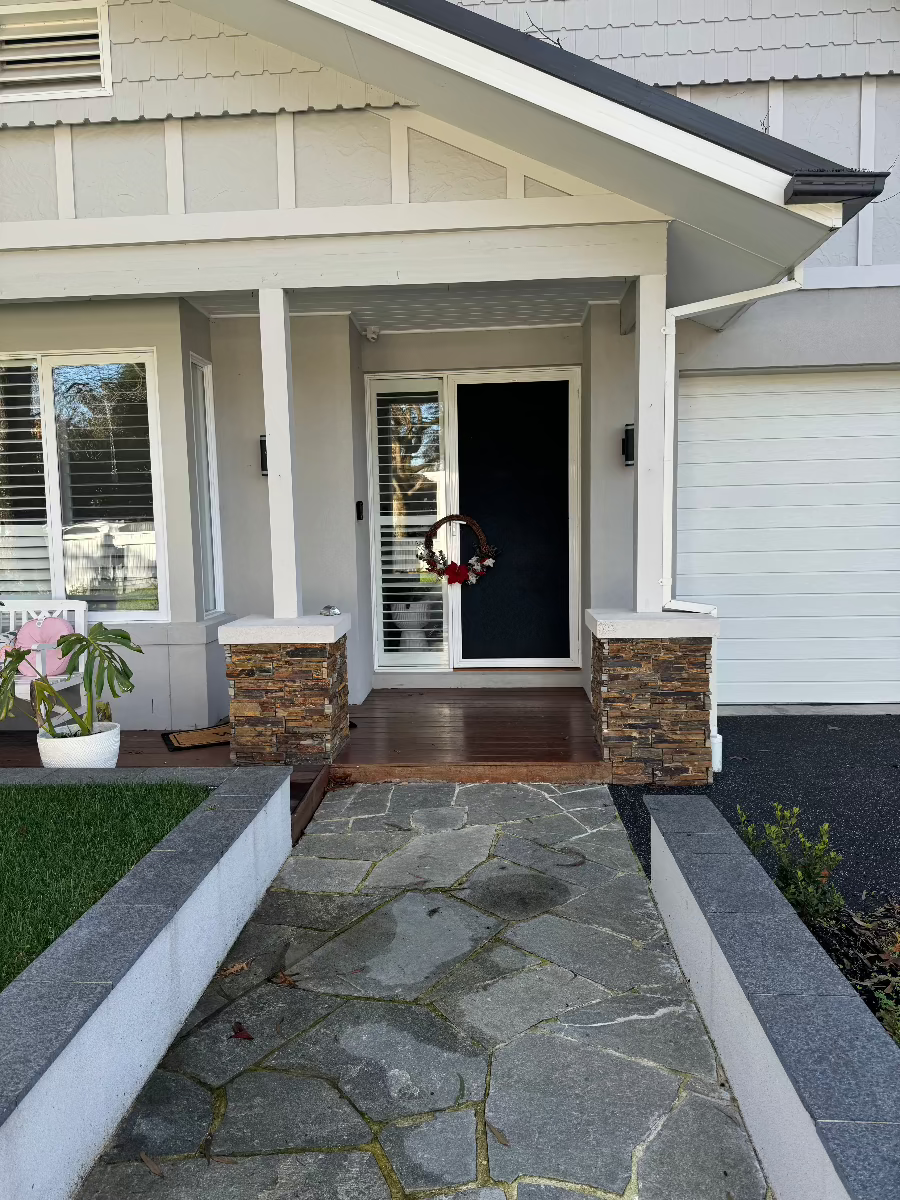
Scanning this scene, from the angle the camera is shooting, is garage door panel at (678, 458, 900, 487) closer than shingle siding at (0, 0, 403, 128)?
No

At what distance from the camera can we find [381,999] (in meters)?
2.62

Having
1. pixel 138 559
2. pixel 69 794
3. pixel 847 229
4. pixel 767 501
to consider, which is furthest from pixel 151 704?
pixel 847 229

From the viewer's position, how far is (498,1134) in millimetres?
2033

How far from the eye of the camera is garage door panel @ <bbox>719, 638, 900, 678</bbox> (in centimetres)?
602

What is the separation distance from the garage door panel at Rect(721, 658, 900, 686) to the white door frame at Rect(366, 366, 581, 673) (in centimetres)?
117

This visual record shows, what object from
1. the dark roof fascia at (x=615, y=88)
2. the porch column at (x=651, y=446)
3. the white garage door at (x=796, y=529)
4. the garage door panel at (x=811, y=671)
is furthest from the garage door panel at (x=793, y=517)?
the dark roof fascia at (x=615, y=88)

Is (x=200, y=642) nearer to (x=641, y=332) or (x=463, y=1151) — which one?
(x=641, y=332)

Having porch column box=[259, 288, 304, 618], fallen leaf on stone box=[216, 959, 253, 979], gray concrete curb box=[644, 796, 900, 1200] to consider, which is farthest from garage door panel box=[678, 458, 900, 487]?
fallen leaf on stone box=[216, 959, 253, 979]

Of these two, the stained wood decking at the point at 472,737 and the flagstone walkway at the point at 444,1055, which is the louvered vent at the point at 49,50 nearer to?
the stained wood decking at the point at 472,737

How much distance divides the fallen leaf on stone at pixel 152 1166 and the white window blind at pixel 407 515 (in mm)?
4724

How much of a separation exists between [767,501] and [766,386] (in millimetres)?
789

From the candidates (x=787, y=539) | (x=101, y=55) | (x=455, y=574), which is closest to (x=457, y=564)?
(x=455, y=574)

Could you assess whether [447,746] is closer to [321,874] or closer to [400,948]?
[321,874]

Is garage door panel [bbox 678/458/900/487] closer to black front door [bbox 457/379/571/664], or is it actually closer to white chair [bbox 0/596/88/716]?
black front door [bbox 457/379/571/664]
